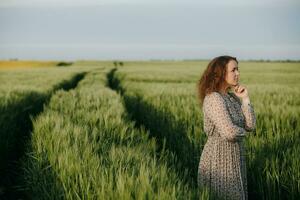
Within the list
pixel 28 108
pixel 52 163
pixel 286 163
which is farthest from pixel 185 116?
pixel 28 108

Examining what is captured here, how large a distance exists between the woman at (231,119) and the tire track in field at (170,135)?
0.23 meters

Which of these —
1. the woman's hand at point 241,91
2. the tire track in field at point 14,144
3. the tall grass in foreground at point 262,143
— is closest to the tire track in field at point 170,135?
the tall grass in foreground at point 262,143

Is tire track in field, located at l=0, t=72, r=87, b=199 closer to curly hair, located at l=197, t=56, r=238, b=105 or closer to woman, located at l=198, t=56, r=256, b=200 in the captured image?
woman, located at l=198, t=56, r=256, b=200

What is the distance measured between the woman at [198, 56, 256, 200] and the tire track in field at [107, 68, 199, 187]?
231 millimetres

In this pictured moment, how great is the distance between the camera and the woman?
3.50 metres

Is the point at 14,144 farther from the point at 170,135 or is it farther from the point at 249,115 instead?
the point at 249,115

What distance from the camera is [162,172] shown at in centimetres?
298

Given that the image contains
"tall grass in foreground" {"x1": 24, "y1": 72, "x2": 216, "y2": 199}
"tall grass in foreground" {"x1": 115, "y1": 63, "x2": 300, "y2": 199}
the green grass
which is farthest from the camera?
"tall grass in foreground" {"x1": 115, "y1": 63, "x2": 300, "y2": 199}

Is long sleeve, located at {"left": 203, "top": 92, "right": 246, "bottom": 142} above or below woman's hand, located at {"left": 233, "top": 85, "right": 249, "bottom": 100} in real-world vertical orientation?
below

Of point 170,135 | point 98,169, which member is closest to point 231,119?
point 98,169

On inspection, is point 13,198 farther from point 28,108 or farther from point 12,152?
point 28,108

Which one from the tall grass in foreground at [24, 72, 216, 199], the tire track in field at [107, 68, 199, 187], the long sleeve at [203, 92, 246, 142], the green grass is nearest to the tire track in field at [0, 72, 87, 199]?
the green grass

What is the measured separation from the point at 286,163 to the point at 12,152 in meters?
4.15

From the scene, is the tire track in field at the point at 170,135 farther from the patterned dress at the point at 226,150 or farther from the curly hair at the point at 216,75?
the curly hair at the point at 216,75
